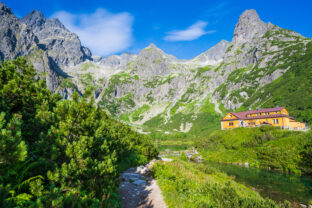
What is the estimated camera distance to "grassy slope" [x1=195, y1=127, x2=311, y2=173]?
37031 mm

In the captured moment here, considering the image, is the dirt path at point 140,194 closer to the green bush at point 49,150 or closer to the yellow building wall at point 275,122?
the green bush at point 49,150

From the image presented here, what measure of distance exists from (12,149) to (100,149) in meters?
6.89

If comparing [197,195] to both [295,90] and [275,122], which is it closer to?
[275,122]

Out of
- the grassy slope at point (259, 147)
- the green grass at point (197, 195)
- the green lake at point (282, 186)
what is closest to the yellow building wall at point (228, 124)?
the grassy slope at point (259, 147)

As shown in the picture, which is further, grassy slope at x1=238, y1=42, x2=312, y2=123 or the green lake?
grassy slope at x1=238, y1=42, x2=312, y2=123

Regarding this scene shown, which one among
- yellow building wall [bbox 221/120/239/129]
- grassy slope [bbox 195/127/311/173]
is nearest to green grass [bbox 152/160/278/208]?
grassy slope [bbox 195/127/311/173]

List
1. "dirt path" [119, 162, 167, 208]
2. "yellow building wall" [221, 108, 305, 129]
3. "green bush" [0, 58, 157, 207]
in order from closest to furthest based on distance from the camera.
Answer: "green bush" [0, 58, 157, 207], "dirt path" [119, 162, 167, 208], "yellow building wall" [221, 108, 305, 129]

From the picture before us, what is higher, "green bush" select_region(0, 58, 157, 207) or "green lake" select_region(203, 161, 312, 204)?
"green bush" select_region(0, 58, 157, 207)

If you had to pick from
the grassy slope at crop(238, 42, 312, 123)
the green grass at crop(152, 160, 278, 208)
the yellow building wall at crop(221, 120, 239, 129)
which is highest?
the grassy slope at crop(238, 42, 312, 123)

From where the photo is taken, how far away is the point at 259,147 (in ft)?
150

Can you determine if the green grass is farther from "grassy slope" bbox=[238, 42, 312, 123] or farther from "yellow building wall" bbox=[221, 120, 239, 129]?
"grassy slope" bbox=[238, 42, 312, 123]

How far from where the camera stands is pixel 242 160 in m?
46.4

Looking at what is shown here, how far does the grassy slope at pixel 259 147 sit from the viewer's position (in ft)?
121

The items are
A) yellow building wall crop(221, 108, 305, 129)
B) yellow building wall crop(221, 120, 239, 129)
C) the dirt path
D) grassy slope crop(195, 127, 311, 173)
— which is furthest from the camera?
yellow building wall crop(221, 120, 239, 129)
